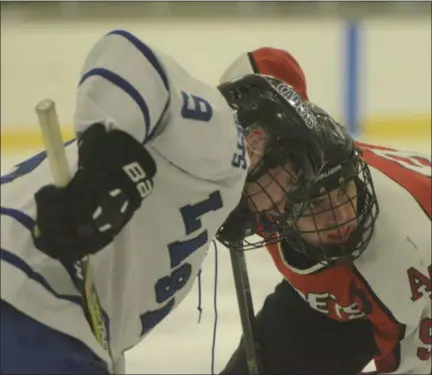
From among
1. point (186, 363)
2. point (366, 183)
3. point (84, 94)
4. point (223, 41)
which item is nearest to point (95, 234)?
point (84, 94)

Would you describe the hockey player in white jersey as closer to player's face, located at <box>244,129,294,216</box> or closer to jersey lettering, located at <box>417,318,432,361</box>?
player's face, located at <box>244,129,294,216</box>

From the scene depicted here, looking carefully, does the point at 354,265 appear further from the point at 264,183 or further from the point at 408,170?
the point at 264,183

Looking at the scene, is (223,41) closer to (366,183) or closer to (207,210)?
(366,183)

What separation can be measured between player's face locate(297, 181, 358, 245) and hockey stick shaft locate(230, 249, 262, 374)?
0.66 feet

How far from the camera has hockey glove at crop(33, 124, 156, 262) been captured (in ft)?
1.98

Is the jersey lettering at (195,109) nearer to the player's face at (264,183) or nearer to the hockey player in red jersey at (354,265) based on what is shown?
the player's face at (264,183)

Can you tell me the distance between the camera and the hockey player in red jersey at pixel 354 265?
1.10m

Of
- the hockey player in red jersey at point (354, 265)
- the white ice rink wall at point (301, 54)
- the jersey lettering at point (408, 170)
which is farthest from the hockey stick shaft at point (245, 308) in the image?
the white ice rink wall at point (301, 54)

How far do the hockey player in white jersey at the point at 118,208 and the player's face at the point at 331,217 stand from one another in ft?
0.63

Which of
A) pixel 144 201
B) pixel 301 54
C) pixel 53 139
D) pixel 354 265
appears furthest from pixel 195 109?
pixel 301 54

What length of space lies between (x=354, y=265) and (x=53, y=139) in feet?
2.30

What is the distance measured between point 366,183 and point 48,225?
61 cm

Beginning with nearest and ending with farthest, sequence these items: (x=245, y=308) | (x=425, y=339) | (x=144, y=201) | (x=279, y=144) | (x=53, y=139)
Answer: (x=53, y=139) < (x=144, y=201) < (x=279, y=144) < (x=425, y=339) < (x=245, y=308)

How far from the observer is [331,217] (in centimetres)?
111
